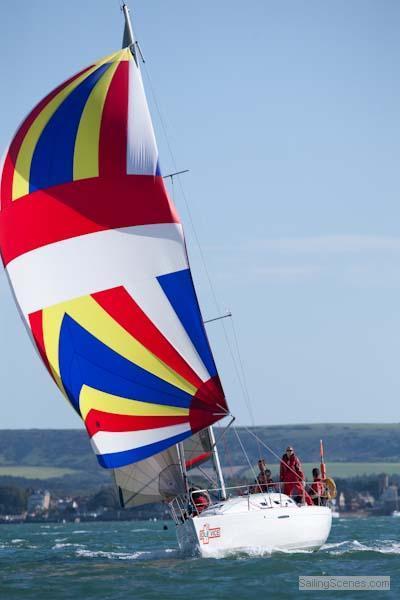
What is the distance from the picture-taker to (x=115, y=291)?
2636 cm

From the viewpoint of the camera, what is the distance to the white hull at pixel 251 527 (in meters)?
25.8

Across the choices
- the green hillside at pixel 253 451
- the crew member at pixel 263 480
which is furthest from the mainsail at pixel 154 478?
the green hillside at pixel 253 451

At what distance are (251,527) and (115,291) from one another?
4.78 m

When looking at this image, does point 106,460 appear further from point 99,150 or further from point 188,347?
point 99,150

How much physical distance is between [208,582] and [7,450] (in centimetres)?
16936

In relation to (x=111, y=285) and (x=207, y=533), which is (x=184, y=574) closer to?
(x=207, y=533)

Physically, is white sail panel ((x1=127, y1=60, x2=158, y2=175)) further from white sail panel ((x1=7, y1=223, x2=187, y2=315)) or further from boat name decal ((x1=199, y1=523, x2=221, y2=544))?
boat name decal ((x1=199, y1=523, x2=221, y2=544))

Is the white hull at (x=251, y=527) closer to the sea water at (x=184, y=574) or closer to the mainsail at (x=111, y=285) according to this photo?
the sea water at (x=184, y=574)

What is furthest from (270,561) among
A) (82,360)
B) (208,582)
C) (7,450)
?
(7,450)

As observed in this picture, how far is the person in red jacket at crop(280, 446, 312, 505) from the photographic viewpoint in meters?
27.6

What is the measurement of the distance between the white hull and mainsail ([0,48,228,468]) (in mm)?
1578

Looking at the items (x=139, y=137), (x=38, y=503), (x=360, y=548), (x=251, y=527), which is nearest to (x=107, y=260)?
(x=139, y=137)

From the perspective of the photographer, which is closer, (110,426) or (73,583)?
(73,583)

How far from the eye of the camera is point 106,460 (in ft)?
87.7
